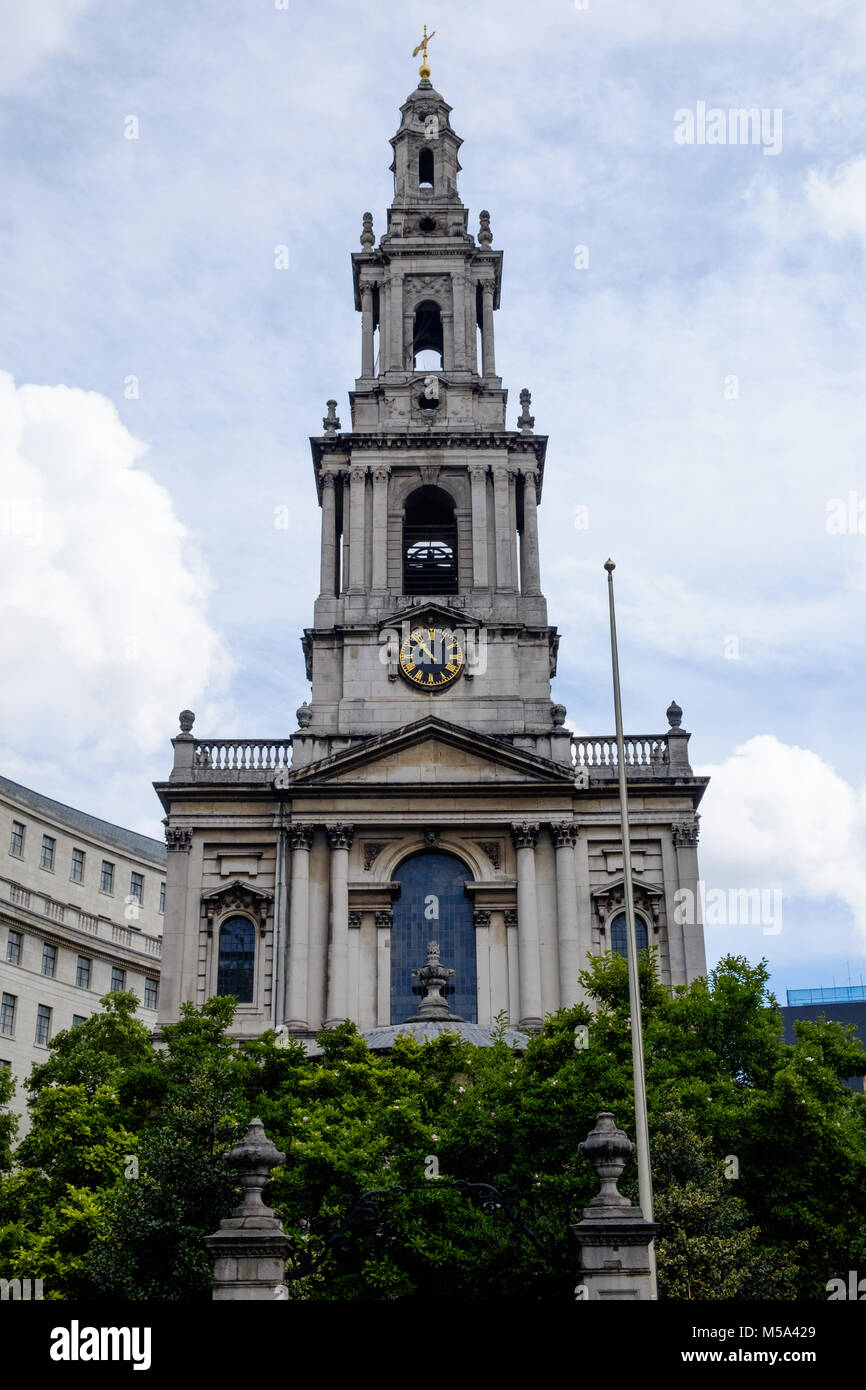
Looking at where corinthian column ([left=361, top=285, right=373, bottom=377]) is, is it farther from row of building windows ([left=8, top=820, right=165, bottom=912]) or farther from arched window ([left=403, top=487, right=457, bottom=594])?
row of building windows ([left=8, top=820, right=165, bottom=912])

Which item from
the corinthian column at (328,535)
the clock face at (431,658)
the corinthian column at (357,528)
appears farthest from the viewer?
the corinthian column at (328,535)

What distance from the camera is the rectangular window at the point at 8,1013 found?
71875 millimetres

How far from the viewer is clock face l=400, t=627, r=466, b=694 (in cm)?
5706

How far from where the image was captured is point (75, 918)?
260 feet

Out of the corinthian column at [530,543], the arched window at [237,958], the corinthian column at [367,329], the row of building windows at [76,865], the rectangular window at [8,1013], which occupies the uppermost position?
the corinthian column at [367,329]

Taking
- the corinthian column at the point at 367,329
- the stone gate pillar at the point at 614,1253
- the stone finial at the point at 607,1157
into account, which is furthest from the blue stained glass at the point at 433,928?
the stone gate pillar at the point at 614,1253

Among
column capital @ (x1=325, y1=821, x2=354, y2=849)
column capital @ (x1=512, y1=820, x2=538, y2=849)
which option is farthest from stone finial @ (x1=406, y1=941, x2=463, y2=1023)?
column capital @ (x1=512, y1=820, x2=538, y2=849)

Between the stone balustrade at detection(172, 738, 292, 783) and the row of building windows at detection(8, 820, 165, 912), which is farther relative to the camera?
the row of building windows at detection(8, 820, 165, 912)

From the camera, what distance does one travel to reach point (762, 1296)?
88.7 ft

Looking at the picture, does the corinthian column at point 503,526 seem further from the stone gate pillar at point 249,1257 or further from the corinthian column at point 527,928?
the stone gate pillar at point 249,1257

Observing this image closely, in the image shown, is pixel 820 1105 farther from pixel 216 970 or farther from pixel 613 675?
pixel 216 970

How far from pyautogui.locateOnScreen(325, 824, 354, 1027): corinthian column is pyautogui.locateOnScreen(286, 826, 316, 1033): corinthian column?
2.63 feet

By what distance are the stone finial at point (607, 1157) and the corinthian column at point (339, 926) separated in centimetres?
2644
